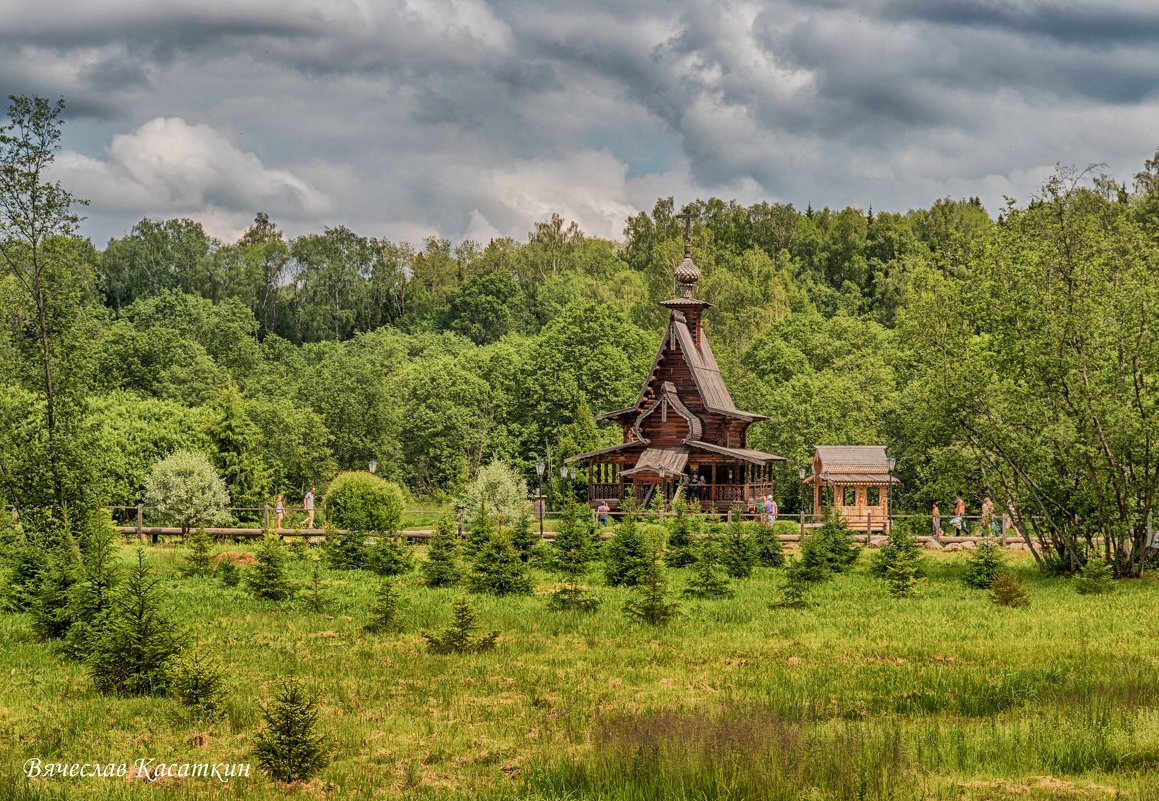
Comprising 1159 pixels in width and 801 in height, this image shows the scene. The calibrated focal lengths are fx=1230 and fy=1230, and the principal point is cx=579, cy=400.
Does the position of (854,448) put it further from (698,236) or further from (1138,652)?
(698,236)

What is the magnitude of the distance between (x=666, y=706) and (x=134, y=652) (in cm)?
781

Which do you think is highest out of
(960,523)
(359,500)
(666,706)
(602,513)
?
(359,500)

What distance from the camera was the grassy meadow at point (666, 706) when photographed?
1320 centimetres

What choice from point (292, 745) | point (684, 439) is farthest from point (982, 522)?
point (292, 745)

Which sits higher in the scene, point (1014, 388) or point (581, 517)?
point (1014, 388)

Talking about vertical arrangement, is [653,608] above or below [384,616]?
above

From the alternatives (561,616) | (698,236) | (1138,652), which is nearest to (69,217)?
(561,616)

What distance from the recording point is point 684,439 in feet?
192

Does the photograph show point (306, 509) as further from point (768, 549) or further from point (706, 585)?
point (706, 585)

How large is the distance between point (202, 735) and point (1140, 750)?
1107 cm

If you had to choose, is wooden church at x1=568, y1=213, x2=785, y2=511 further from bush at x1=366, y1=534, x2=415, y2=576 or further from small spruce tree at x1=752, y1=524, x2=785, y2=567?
bush at x1=366, y1=534, x2=415, y2=576

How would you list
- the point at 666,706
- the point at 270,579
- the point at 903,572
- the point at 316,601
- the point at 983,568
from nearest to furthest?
1. the point at 666,706
2. the point at 316,601
3. the point at 270,579
4. the point at 903,572
5. the point at 983,568

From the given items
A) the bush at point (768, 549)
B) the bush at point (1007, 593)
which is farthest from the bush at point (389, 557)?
the bush at point (1007, 593)

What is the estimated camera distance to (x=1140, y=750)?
13.8m
